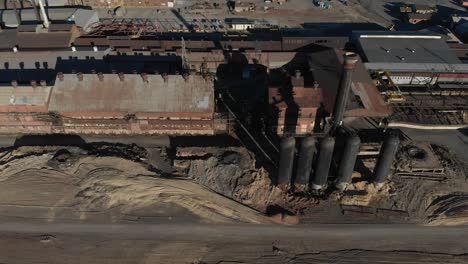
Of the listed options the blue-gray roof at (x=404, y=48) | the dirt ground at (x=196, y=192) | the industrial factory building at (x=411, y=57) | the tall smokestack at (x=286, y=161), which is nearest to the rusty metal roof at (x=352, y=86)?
the industrial factory building at (x=411, y=57)

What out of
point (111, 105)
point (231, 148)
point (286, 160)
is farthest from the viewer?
point (111, 105)

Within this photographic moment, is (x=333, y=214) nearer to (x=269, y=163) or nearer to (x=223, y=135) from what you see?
(x=269, y=163)

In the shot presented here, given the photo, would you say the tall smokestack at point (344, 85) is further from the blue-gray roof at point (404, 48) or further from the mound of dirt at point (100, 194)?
the blue-gray roof at point (404, 48)

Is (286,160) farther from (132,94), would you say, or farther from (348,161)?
(132,94)

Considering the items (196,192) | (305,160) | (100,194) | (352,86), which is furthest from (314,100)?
(100,194)

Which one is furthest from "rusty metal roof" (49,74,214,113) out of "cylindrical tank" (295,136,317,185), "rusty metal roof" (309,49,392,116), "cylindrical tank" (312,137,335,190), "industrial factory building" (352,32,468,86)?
"industrial factory building" (352,32,468,86)

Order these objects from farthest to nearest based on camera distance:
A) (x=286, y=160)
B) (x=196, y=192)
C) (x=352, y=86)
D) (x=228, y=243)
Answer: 1. (x=352, y=86)
2. (x=196, y=192)
3. (x=286, y=160)
4. (x=228, y=243)
